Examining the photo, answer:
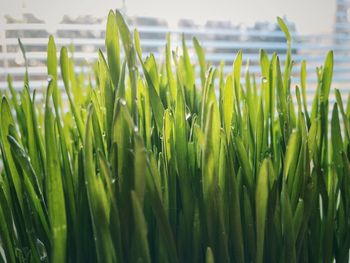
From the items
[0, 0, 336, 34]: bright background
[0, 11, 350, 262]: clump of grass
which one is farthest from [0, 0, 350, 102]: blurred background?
[0, 11, 350, 262]: clump of grass

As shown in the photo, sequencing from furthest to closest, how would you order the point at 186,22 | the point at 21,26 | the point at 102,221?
1. the point at 186,22
2. the point at 21,26
3. the point at 102,221

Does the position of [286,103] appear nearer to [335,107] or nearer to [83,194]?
[335,107]

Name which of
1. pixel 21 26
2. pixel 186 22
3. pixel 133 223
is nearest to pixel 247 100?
pixel 133 223

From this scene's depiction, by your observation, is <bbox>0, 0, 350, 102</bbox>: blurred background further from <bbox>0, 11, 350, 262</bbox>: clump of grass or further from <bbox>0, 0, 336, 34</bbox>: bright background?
<bbox>0, 11, 350, 262</bbox>: clump of grass

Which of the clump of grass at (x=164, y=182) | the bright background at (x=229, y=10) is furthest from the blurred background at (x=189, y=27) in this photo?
the clump of grass at (x=164, y=182)

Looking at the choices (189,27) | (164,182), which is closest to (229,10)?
(189,27)

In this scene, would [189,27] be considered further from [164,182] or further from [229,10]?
[164,182]
